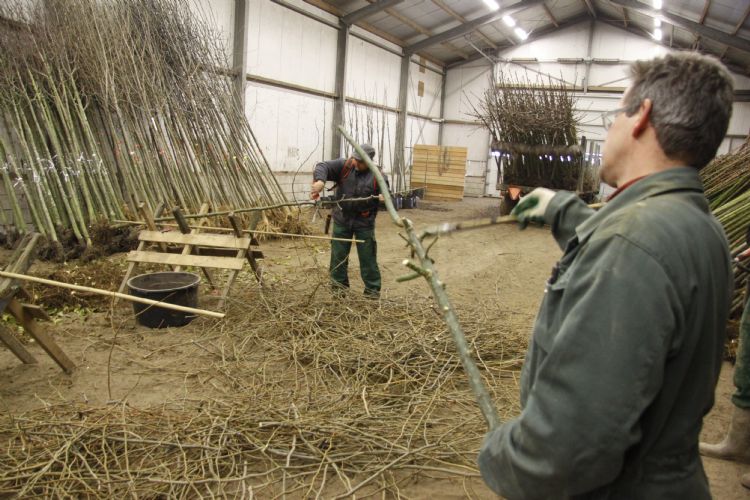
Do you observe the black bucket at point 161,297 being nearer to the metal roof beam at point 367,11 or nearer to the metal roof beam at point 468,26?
the metal roof beam at point 367,11

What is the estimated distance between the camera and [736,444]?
9.07ft

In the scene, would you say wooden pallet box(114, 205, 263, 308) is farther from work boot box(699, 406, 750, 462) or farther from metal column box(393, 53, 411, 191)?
metal column box(393, 53, 411, 191)

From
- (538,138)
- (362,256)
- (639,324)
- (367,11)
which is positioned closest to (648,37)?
(538,138)

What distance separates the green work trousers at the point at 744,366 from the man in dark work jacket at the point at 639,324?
1.98m

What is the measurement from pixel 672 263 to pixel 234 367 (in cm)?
317

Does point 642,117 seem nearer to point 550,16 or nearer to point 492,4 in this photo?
point 492,4

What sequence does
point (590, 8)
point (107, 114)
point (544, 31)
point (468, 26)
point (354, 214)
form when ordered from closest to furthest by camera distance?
point (354, 214)
point (107, 114)
point (468, 26)
point (590, 8)
point (544, 31)

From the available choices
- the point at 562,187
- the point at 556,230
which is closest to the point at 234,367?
the point at 556,230

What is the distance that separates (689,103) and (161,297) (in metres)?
4.01

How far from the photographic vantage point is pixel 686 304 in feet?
2.93

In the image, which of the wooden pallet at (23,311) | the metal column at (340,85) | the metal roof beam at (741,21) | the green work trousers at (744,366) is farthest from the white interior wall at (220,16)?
the metal roof beam at (741,21)

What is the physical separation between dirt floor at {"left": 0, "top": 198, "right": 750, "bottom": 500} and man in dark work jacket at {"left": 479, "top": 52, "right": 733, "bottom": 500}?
1.56m

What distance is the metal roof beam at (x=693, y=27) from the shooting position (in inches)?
447

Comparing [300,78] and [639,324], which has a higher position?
[300,78]
